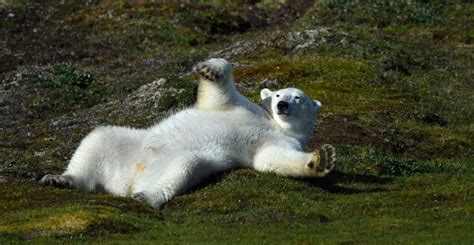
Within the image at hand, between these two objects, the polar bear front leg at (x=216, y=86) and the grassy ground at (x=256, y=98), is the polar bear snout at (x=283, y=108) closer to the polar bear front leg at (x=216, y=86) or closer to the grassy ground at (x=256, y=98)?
the polar bear front leg at (x=216, y=86)

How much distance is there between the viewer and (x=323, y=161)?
Answer: 878 inches

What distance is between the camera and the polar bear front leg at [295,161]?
22141 mm

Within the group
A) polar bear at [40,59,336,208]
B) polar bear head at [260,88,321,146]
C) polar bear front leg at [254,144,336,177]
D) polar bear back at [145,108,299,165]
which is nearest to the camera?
polar bear front leg at [254,144,336,177]

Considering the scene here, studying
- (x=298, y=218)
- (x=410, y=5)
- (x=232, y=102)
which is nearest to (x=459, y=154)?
(x=232, y=102)

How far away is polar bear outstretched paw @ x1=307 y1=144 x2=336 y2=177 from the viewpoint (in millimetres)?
21875

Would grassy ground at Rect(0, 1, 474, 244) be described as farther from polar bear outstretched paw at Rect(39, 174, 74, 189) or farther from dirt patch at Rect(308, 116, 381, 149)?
polar bear outstretched paw at Rect(39, 174, 74, 189)

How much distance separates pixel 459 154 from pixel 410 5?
3256 centimetres

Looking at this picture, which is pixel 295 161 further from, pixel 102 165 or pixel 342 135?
pixel 342 135

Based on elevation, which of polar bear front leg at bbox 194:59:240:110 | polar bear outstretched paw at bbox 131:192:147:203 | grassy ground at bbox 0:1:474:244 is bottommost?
grassy ground at bbox 0:1:474:244

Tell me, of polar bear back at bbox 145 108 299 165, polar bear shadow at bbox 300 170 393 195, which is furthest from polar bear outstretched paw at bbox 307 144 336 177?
polar bear back at bbox 145 108 299 165

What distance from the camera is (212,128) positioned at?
81.7 ft

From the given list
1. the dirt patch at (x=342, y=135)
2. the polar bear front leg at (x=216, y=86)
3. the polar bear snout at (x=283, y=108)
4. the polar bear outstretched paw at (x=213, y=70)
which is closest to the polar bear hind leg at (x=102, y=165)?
the polar bear front leg at (x=216, y=86)

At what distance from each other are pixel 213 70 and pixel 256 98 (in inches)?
537

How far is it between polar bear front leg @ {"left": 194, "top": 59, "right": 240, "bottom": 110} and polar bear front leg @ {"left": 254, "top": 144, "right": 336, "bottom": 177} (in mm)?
1468
